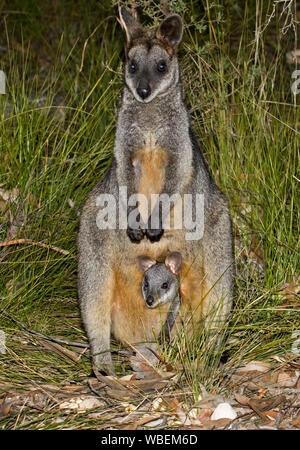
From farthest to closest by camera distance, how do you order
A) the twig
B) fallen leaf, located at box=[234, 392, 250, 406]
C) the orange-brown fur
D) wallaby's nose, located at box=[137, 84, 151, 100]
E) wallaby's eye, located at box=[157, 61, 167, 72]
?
the twig, the orange-brown fur, wallaby's eye, located at box=[157, 61, 167, 72], wallaby's nose, located at box=[137, 84, 151, 100], fallen leaf, located at box=[234, 392, 250, 406]

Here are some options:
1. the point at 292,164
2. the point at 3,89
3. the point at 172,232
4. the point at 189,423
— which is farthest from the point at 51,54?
the point at 189,423

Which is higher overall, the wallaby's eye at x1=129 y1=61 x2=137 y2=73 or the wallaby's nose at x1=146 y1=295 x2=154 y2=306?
the wallaby's eye at x1=129 y1=61 x2=137 y2=73

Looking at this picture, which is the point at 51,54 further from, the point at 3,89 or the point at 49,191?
the point at 49,191

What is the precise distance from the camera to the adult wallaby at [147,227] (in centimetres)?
407

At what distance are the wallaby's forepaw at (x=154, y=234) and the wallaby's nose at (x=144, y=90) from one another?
791 millimetres

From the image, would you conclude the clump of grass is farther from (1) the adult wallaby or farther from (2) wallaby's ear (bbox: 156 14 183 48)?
(2) wallaby's ear (bbox: 156 14 183 48)

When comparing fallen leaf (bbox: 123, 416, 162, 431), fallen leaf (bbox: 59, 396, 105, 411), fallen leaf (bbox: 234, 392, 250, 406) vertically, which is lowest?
fallen leaf (bbox: 123, 416, 162, 431)

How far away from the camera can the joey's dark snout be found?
153 inches

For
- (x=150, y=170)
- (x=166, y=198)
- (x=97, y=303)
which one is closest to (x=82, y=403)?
(x=97, y=303)

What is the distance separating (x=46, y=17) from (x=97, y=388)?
586 centimetres

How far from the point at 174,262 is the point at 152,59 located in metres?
1.21

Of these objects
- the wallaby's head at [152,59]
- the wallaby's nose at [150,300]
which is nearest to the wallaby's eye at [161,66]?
the wallaby's head at [152,59]

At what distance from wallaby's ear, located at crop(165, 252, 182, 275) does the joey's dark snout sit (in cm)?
97

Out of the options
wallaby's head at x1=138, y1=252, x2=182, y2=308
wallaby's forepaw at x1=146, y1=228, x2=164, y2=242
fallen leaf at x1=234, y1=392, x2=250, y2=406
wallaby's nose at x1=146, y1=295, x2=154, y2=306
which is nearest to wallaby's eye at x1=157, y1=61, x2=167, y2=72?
wallaby's forepaw at x1=146, y1=228, x2=164, y2=242
